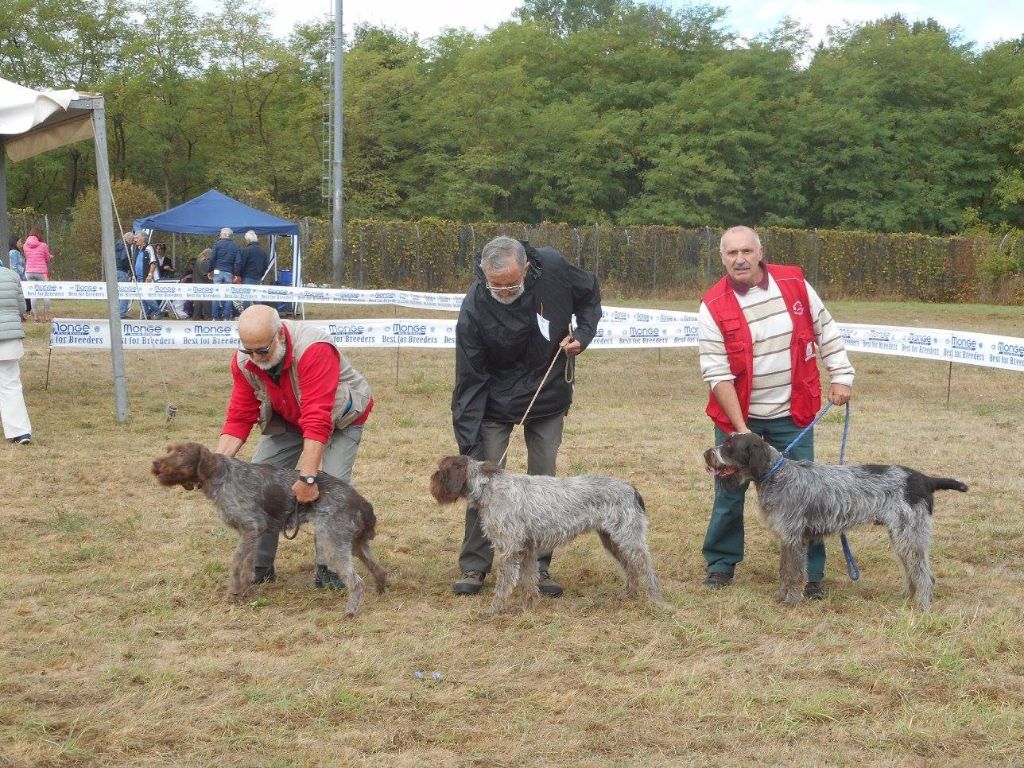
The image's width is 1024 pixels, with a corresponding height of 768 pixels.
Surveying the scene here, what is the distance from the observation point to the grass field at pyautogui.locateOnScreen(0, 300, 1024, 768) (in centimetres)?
382

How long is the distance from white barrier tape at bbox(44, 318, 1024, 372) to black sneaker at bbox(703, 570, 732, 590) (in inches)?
222

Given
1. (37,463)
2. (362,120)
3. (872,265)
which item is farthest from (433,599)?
(362,120)

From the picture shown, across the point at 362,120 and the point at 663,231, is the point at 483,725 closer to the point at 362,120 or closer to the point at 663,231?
the point at 663,231

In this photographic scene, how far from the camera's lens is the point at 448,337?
12.6 m

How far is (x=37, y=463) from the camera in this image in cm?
830

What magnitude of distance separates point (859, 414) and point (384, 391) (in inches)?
200

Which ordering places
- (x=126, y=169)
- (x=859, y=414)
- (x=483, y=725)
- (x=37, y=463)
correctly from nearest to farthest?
(x=483, y=725)
(x=37, y=463)
(x=859, y=414)
(x=126, y=169)

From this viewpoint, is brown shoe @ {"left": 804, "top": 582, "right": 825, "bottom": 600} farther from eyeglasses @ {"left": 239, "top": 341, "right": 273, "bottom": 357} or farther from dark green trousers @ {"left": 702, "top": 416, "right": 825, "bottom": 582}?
eyeglasses @ {"left": 239, "top": 341, "right": 273, "bottom": 357}

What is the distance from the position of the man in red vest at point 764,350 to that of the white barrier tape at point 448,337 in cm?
571

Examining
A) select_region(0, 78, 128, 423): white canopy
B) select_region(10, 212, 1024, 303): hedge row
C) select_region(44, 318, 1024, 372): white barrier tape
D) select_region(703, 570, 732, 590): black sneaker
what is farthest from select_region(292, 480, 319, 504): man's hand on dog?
select_region(10, 212, 1024, 303): hedge row

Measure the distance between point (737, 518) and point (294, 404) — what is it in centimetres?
235

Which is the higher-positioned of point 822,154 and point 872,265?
point 822,154

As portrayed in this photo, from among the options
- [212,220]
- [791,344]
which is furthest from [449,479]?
[212,220]

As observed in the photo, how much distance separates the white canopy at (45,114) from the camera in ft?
29.2
